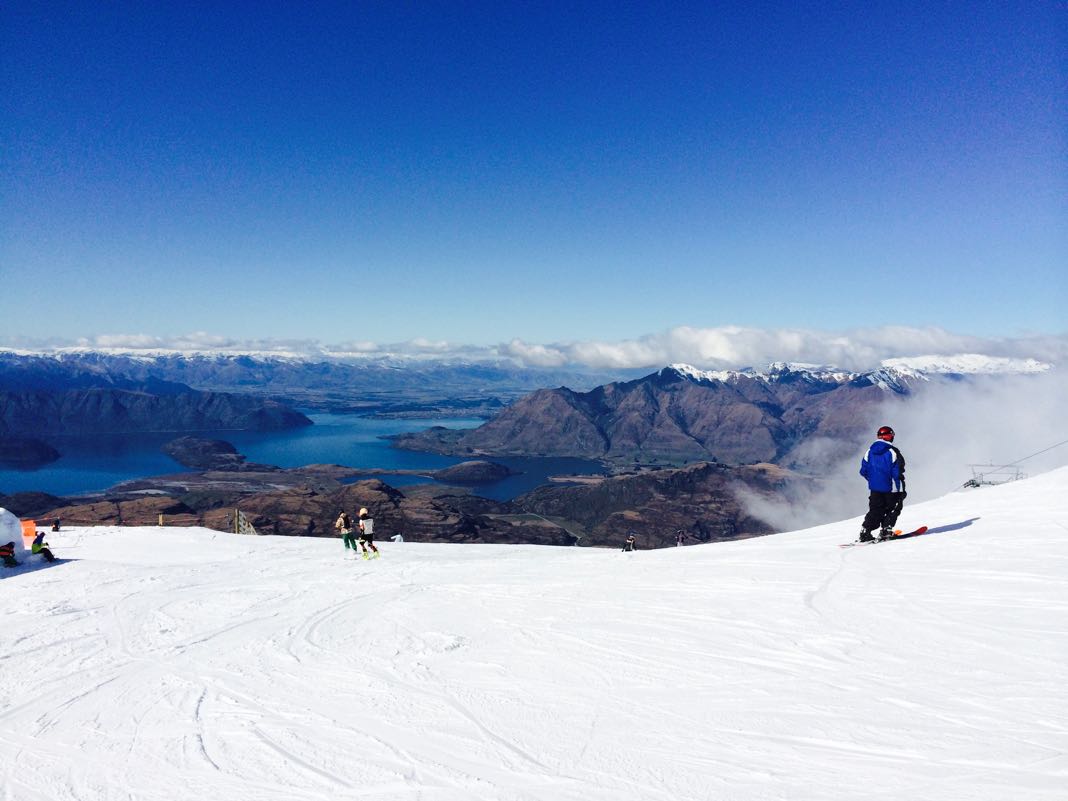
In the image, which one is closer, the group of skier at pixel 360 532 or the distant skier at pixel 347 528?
the group of skier at pixel 360 532

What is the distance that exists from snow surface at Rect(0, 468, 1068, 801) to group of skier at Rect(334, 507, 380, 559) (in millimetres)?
4478

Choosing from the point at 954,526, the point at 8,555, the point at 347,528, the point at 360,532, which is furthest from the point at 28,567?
the point at 954,526

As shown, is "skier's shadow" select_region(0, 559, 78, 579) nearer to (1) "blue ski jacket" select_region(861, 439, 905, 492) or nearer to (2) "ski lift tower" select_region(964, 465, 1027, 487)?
(1) "blue ski jacket" select_region(861, 439, 905, 492)

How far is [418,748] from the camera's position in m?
5.77

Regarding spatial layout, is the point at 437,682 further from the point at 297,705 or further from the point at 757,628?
the point at 757,628

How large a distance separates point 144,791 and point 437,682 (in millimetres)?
3079

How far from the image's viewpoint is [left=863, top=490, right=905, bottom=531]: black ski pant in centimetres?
1352

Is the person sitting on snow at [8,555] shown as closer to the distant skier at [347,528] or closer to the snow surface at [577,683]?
the snow surface at [577,683]

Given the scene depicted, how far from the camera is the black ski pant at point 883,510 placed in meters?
13.5

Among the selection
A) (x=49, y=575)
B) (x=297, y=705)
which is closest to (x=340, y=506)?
(x=49, y=575)

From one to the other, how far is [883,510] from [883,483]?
84 centimetres

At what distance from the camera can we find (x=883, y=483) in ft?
43.5

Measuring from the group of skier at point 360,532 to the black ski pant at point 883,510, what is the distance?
13319mm

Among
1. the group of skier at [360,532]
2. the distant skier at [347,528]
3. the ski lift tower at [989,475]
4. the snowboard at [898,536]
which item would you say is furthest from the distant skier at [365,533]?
the ski lift tower at [989,475]
